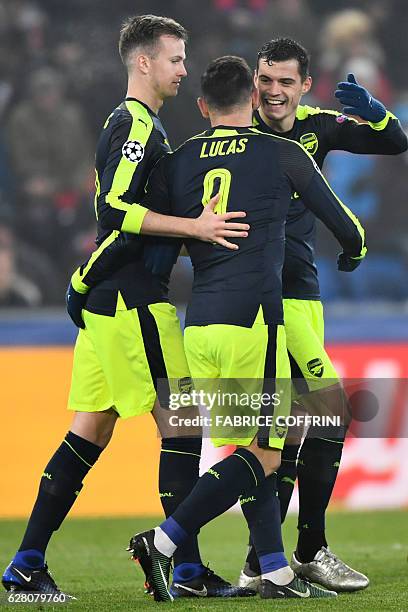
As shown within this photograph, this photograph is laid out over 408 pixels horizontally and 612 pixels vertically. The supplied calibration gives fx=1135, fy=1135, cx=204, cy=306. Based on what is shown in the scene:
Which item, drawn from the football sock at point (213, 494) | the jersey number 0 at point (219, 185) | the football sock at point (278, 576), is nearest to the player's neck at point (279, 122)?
the jersey number 0 at point (219, 185)

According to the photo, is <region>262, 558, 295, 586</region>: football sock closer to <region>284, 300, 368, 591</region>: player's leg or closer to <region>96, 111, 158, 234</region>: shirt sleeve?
<region>284, 300, 368, 591</region>: player's leg

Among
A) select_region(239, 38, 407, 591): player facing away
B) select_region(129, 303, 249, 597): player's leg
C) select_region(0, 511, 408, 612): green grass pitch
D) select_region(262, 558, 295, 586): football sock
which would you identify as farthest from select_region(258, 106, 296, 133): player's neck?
select_region(0, 511, 408, 612): green grass pitch

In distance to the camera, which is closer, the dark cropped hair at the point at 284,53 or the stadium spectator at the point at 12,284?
the dark cropped hair at the point at 284,53

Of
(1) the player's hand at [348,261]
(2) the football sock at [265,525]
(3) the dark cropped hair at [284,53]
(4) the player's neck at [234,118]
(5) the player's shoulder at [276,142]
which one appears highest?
(3) the dark cropped hair at [284,53]

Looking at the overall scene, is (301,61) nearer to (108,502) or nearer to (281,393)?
(281,393)

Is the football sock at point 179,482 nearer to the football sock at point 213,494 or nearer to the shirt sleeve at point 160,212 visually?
the football sock at point 213,494

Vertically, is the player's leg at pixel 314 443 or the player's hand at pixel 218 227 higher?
the player's hand at pixel 218 227

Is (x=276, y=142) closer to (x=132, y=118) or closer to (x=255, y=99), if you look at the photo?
(x=255, y=99)

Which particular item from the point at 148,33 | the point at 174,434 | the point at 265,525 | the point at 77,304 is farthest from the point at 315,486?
the point at 148,33

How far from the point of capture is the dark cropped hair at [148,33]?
4.40 meters

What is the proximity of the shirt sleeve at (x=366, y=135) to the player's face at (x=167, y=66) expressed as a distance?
0.75m

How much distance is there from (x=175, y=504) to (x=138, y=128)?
1.42 meters

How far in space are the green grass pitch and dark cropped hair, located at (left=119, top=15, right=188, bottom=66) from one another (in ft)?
6.83

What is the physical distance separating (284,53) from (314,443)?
159cm
